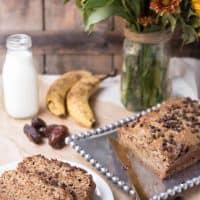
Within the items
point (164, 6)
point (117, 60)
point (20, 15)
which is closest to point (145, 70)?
point (164, 6)

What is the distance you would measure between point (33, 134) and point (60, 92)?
179mm

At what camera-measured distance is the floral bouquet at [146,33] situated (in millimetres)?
1221

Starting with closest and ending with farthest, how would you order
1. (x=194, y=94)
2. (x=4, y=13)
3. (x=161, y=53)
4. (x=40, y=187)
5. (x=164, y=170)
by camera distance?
(x=40, y=187) → (x=164, y=170) → (x=161, y=53) → (x=194, y=94) → (x=4, y=13)

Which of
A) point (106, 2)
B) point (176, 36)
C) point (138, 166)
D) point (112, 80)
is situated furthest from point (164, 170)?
point (176, 36)

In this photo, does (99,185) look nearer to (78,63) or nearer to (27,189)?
(27,189)

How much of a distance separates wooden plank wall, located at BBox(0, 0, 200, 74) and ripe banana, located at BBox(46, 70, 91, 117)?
0.49 feet

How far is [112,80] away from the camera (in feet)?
5.11

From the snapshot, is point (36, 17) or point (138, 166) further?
point (36, 17)

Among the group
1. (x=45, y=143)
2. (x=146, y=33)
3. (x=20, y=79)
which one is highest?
(x=146, y=33)

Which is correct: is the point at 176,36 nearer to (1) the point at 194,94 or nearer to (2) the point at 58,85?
(1) the point at 194,94

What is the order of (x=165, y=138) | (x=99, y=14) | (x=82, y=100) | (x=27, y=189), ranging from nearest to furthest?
1. (x=27, y=189)
2. (x=165, y=138)
3. (x=99, y=14)
4. (x=82, y=100)

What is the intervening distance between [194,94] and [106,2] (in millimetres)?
392

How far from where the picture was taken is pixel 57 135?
1256 millimetres

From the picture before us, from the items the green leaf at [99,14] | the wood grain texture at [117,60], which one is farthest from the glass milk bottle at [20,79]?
the wood grain texture at [117,60]
